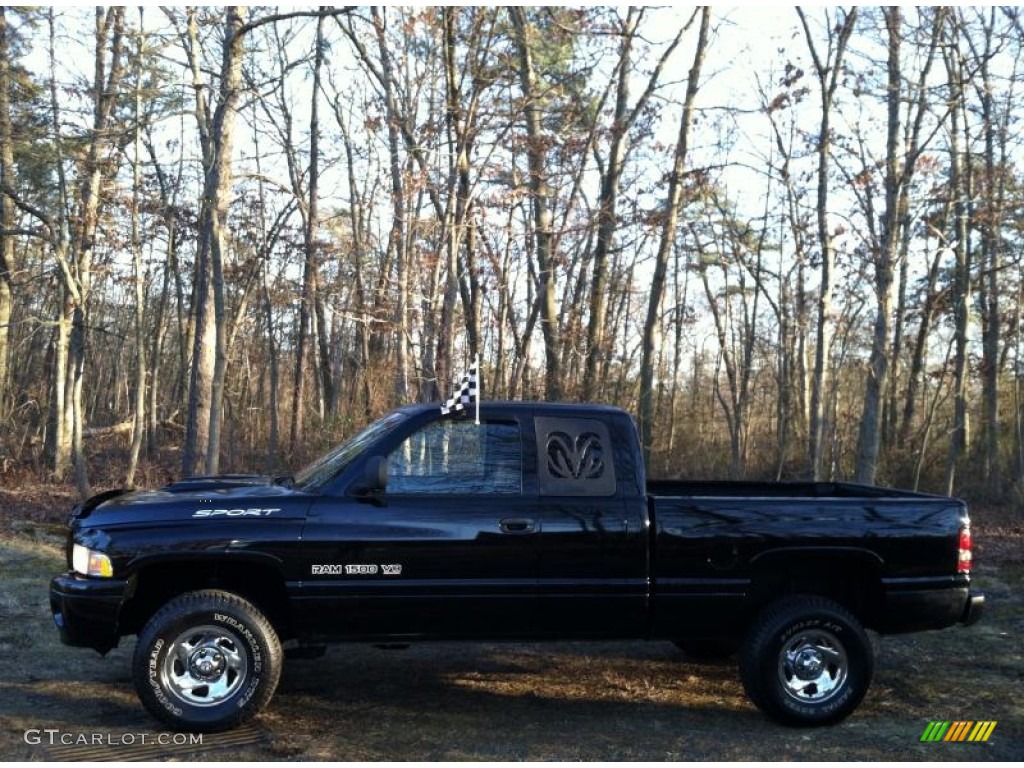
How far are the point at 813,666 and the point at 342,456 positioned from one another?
10.6ft

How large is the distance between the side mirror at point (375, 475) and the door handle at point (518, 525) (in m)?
0.75

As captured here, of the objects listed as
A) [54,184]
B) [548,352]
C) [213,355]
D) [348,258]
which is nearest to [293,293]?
[348,258]

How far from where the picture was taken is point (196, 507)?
5.45m

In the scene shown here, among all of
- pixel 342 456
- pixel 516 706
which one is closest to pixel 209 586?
pixel 342 456

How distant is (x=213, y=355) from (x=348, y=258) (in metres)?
12.4

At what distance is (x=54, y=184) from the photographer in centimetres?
2041

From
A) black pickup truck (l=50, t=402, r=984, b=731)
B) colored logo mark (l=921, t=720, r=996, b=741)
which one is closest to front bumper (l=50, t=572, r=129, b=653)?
black pickup truck (l=50, t=402, r=984, b=731)

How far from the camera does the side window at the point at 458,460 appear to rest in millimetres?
5613

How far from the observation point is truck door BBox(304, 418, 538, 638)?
5418mm

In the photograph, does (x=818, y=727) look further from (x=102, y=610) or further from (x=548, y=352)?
(x=548, y=352)

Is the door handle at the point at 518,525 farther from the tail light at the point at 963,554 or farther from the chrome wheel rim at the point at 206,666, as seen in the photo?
the tail light at the point at 963,554

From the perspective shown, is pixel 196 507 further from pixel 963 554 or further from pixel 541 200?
pixel 541 200

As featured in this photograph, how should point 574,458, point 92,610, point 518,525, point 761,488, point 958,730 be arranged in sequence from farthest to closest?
point 761,488 < point 574,458 < point 958,730 < point 518,525 < point 92,610

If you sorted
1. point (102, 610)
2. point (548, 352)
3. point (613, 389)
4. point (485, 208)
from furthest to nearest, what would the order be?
point (613, 389)
point (548, 352)
point (485, 208)
point (102, 610)
